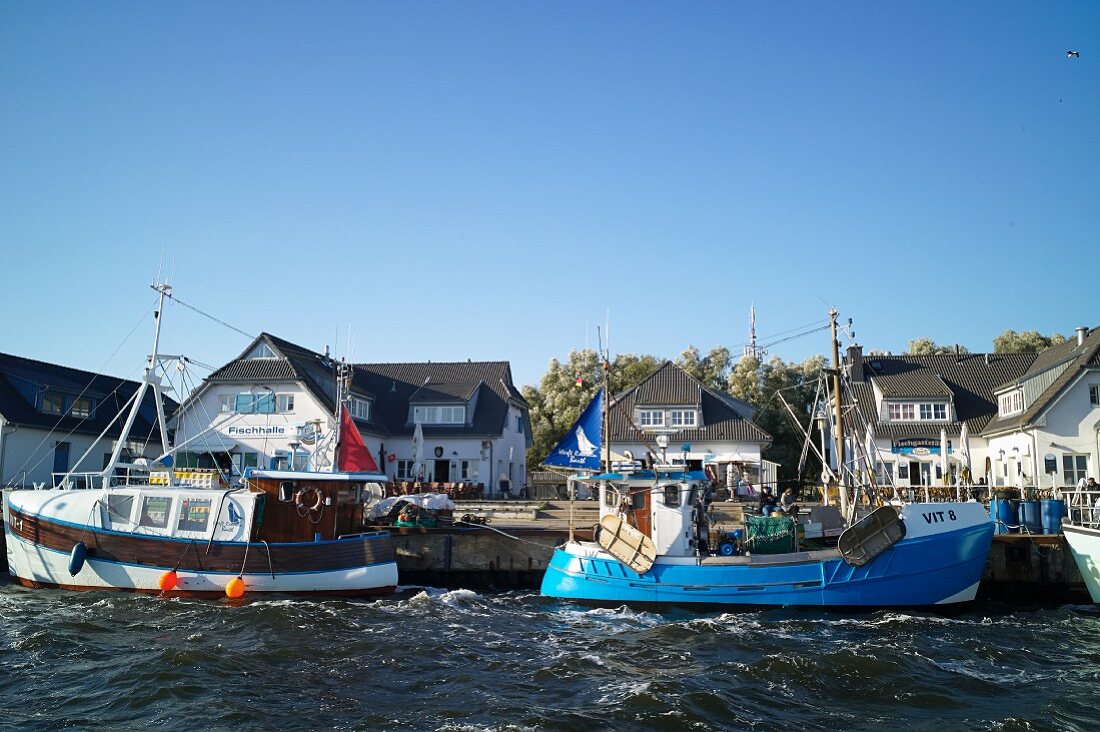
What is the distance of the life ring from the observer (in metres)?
22.9

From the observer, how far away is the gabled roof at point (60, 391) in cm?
3666

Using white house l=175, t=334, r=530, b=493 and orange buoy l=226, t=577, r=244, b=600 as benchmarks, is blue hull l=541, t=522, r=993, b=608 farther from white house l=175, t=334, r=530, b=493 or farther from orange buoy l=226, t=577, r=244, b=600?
white house l=175, t=334, r=530, b=493

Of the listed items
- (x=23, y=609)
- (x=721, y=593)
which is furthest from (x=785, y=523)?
(x=23, y=609)

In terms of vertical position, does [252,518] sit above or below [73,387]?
below

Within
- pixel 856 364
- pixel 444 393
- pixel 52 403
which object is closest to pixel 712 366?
pixel 856 364

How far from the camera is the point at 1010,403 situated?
40.8 metres

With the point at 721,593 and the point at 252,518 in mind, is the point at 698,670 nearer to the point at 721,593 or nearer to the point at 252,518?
the point at 721,593

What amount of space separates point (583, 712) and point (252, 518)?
42.8 ft

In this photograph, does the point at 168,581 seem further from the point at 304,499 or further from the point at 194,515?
the point at 304,499

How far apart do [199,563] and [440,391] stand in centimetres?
2513

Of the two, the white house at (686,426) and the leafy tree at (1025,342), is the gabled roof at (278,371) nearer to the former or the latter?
the white house at (686,426)

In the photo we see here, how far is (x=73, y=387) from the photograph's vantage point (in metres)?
41.1

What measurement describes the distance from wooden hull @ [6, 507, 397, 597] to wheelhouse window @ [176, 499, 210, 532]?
0.39 m

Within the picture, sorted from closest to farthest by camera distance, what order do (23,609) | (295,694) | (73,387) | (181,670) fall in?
(295,694) < (181,670) < (23,609) < (73,387)
